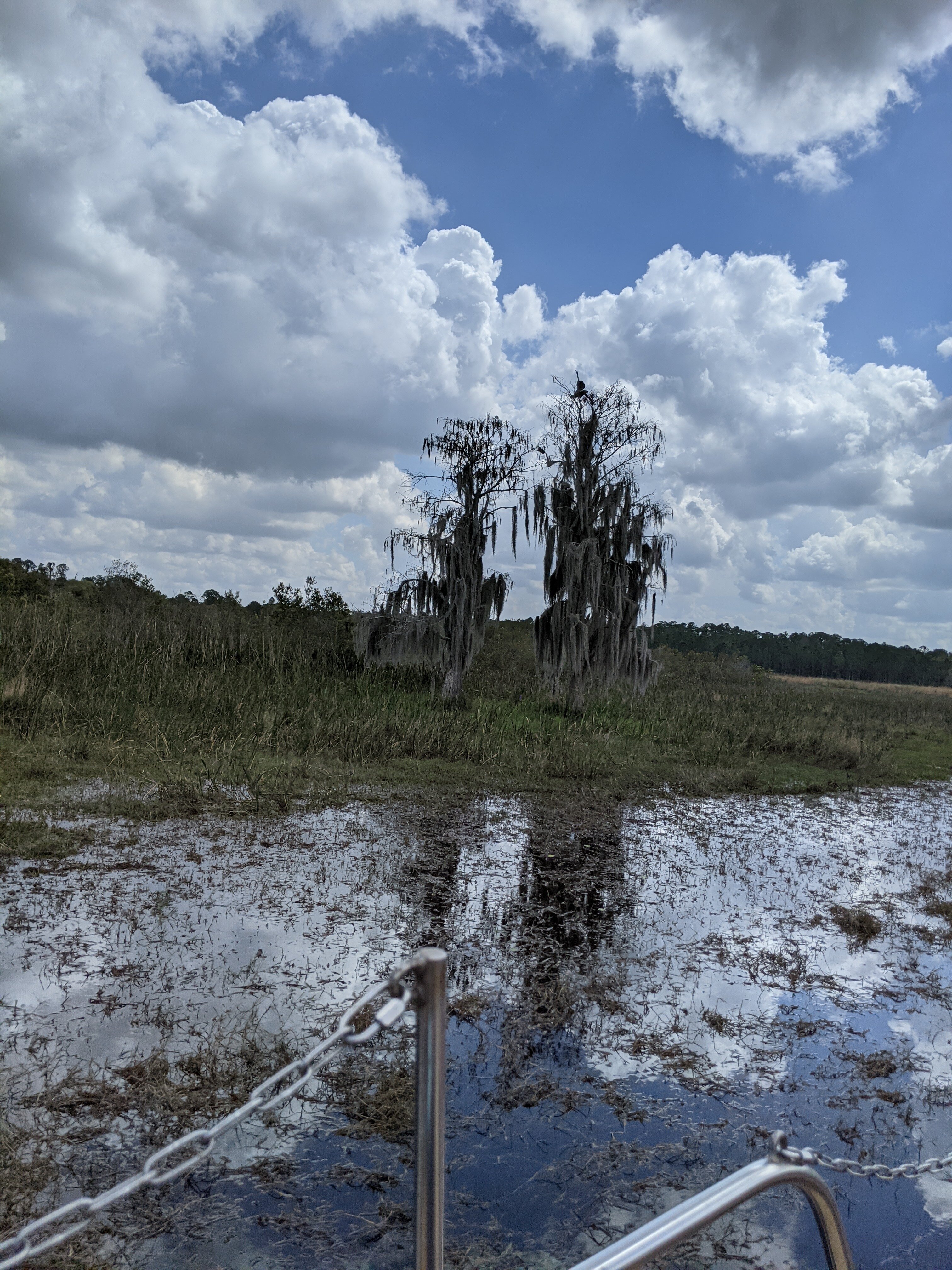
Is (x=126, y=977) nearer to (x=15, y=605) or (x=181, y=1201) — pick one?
(x=181, y=1201)

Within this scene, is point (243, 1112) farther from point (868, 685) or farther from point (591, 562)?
point (868, 685)

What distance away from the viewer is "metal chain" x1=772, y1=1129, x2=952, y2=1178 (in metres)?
1.78

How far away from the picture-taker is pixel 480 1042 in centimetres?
443

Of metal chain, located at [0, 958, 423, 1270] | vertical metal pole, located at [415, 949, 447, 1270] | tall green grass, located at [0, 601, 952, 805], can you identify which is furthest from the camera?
tall green grass, located at [0, 601, 952, 805]

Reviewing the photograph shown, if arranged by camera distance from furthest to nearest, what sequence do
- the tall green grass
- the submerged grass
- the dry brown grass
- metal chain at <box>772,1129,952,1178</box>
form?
1. the dry brown grass
2. the tall green grass
3. the submerged grass
4. metal chain at <box>772,1129,952,1178</box>

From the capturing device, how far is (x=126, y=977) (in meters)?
4.95

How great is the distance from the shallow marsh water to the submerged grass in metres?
2.09

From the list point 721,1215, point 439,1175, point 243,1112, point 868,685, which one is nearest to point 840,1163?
point 721,1215

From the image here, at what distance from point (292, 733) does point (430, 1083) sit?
1232 centimetres

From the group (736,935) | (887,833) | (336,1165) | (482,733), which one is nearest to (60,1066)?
(336,1165)

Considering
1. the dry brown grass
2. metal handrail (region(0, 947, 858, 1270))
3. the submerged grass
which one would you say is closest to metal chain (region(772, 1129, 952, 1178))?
metal handrail (region(0, 947, 858, 1270))

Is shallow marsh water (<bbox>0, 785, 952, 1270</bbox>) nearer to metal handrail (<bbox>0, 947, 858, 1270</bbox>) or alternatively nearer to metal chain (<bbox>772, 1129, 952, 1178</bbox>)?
metal chain (<bbox>772, 1129, 952, 1178</bbox>)


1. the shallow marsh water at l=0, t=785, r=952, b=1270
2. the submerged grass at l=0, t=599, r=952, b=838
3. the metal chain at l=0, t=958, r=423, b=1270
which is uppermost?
the metal chain at l=0, t=958, r=423, b=1270

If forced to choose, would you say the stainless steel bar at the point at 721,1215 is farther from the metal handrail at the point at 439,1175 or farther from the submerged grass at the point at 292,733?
the submerged grass at the point at 292,733
